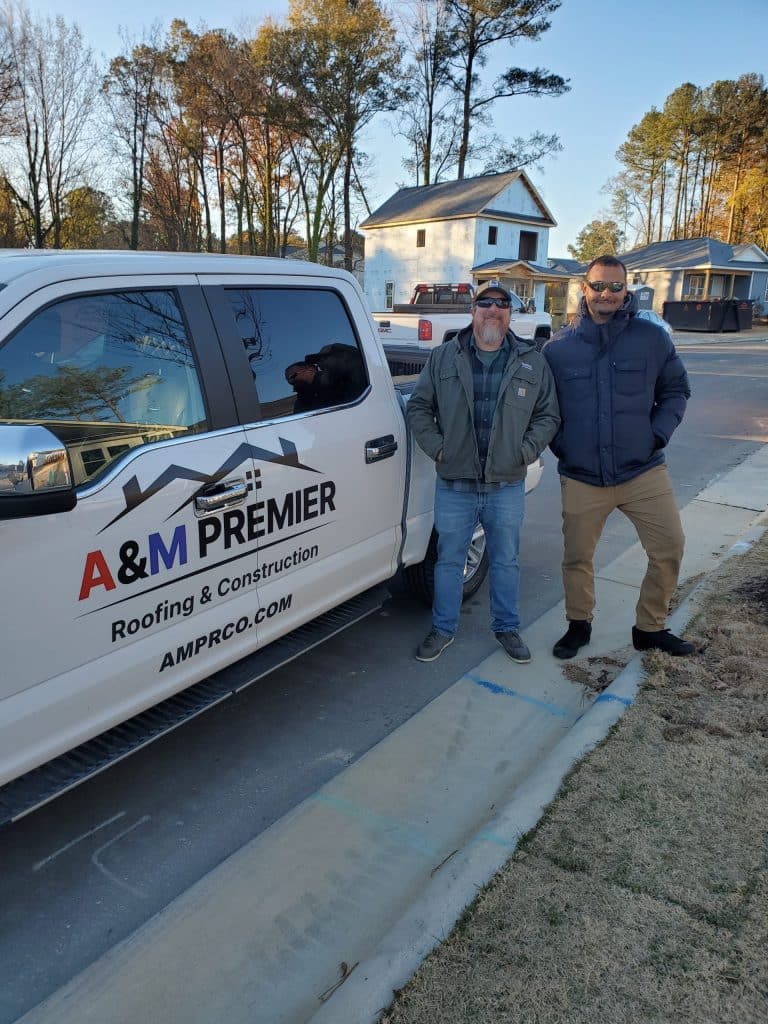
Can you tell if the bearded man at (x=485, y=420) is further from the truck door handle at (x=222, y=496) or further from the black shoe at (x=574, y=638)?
the truck door handle at (x=222, y=496)

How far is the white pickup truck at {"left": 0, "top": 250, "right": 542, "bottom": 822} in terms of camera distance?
2199 millimetres

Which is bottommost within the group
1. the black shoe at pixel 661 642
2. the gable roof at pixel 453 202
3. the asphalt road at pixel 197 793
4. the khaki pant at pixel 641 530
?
the asphalt road at pixel 197 793

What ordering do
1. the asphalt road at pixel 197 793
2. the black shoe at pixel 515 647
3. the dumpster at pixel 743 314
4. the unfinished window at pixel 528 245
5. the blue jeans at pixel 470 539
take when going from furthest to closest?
the unfinished window at pixel 528 245 → the dumpster at pixel 743 314 → the black shoe at pixel 515 647 → the blue jeans at pixel 470 539 → the asphalt road at pixel 197 793

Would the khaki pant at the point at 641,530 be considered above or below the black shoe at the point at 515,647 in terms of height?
above

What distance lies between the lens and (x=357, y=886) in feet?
8.38

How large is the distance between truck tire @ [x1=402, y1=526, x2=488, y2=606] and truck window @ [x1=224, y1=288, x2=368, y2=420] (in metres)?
1.20

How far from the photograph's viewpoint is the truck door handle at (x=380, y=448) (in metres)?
3.52

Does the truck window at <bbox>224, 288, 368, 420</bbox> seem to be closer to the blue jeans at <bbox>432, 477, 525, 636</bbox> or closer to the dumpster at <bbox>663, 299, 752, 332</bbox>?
the blue jeans at <bbox>432, 477, 525, 636</bbox>

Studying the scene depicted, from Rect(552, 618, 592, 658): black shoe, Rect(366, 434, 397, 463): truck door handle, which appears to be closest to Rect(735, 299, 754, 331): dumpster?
Rect(552, 618, 592, 658): black shoe

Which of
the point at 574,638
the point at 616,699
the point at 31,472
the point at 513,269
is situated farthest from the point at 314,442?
the point at 513,269

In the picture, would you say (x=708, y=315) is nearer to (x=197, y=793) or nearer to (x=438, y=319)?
(x=438, y=319)

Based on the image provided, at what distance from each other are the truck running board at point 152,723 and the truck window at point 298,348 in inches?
39.2

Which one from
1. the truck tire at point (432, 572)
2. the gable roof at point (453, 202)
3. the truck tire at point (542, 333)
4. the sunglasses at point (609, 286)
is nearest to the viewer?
the sunglasses at point (609, 286)

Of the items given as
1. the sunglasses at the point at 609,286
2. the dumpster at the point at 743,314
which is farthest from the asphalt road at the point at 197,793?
the dumpster at the point at 743,314
